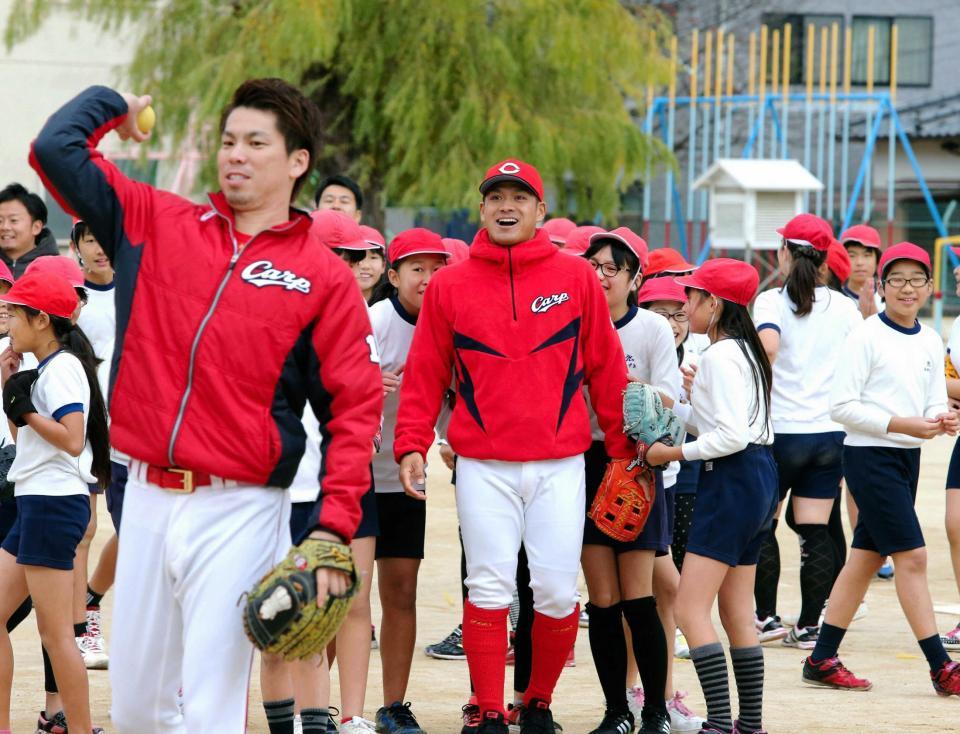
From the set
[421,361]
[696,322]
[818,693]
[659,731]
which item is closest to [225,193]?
[421,361]

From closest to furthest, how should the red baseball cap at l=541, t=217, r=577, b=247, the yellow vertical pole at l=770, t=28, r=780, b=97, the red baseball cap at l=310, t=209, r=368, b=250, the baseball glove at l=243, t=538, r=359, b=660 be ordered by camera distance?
the baseball glove at l=243, t=538, r=359, b=660 < the red baseball cap at l=310, t=209, r=368, b=250 < the red baseball cap at l=541, t=217, r=577, b=247 < the yellow vertical pole at l=770, t=28, r=780, b=97

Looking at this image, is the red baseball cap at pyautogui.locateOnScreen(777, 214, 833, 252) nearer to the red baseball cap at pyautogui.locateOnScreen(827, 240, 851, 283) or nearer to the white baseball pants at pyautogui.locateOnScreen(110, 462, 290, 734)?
the red baseball cap at pyautogui.locateOnScreen(827, 240, 851, 283)

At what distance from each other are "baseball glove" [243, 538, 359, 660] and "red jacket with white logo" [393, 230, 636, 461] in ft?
6.09

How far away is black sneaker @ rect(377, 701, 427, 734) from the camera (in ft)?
19.9

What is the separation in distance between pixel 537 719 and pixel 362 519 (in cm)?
103

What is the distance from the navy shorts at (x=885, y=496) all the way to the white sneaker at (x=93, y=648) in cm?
364

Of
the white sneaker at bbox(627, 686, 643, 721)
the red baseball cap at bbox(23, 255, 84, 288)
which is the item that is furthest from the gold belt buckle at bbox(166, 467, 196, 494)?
the white sneaker at bbox(627, 686, 643, 721)

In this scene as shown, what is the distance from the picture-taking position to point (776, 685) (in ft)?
23.5

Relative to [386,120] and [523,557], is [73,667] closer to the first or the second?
[523,557]

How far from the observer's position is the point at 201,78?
1989 cm

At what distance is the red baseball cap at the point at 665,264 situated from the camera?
26.4 feet

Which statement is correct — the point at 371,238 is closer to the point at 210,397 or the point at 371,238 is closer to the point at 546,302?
the point at 546,302

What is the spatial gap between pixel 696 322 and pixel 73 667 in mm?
2746

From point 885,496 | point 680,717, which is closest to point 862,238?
point 885,496
